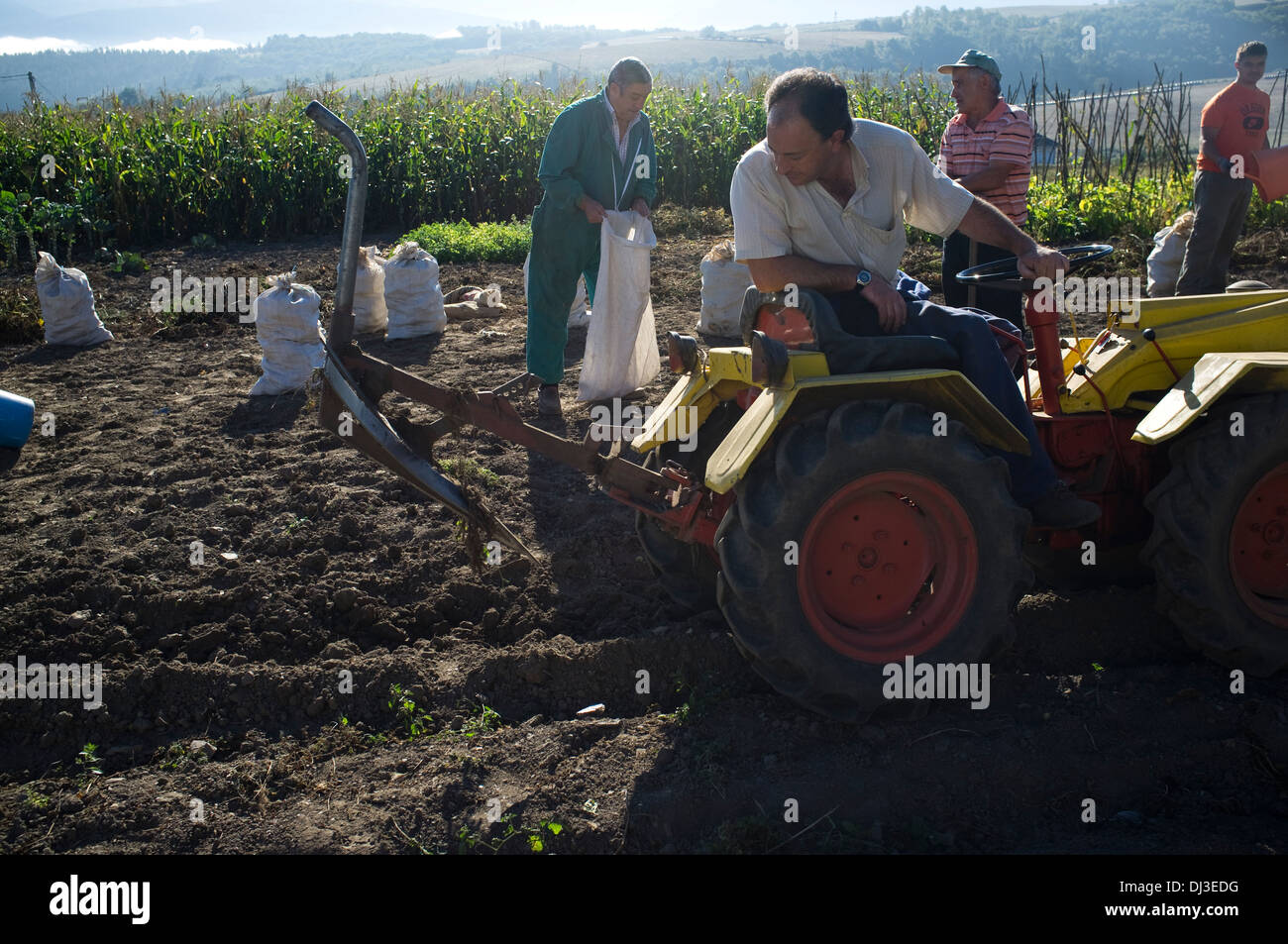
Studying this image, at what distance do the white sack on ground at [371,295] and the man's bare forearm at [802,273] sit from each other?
5.10 metres

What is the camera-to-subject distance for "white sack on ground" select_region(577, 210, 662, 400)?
19.8ft

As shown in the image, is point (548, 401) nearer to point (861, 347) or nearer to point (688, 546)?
point (688, 546)

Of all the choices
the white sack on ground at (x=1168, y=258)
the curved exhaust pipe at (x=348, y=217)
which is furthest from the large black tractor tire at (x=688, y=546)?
the white sack on ground at (x=1168, y=258)

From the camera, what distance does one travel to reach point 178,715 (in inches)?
144

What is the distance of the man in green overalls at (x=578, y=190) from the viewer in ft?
19.9

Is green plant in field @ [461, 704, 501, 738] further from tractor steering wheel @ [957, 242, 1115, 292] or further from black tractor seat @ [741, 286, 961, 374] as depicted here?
tractor steering wheel @ [957, 242, 1115, 292]

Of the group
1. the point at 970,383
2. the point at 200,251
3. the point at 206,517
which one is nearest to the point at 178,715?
the point at 206,517

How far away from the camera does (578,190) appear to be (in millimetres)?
6062

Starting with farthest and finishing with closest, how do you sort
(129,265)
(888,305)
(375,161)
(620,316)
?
(375,161), (129,265), (620,316), (888,305)

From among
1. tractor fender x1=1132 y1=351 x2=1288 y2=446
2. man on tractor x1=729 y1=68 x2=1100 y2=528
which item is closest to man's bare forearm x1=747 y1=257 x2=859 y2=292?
man on tractor x1=729 y1=68 x2=1100 y2=528

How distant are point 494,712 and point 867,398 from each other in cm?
167

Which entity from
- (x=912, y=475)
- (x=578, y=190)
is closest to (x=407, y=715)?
(x=912, y=475)
